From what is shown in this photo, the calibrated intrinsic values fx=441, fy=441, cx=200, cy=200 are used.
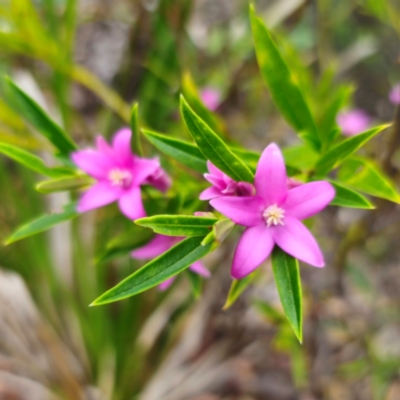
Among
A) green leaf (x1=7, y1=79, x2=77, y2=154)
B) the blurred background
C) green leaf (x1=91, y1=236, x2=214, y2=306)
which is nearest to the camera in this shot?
green leaf (x1=91, y1=236, x2=214, y2=306)

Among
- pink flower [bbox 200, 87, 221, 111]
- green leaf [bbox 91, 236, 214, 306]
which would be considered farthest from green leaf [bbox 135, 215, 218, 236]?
pink flower [bbox 200, 87, 221, 111]

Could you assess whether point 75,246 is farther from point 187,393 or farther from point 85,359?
point 187,393

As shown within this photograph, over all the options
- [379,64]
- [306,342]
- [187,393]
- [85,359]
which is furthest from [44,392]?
[379,64]

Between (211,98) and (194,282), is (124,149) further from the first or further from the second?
(211,98)

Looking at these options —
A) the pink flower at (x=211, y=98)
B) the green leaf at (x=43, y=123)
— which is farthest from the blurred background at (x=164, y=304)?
the green leaf at (x=43, y=123)

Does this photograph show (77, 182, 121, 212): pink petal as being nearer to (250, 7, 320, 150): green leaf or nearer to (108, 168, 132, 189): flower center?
(108, 168, 132, 189): flower center

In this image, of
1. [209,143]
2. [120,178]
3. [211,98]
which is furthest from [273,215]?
[211,98]

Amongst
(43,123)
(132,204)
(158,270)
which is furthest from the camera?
(43,123)
